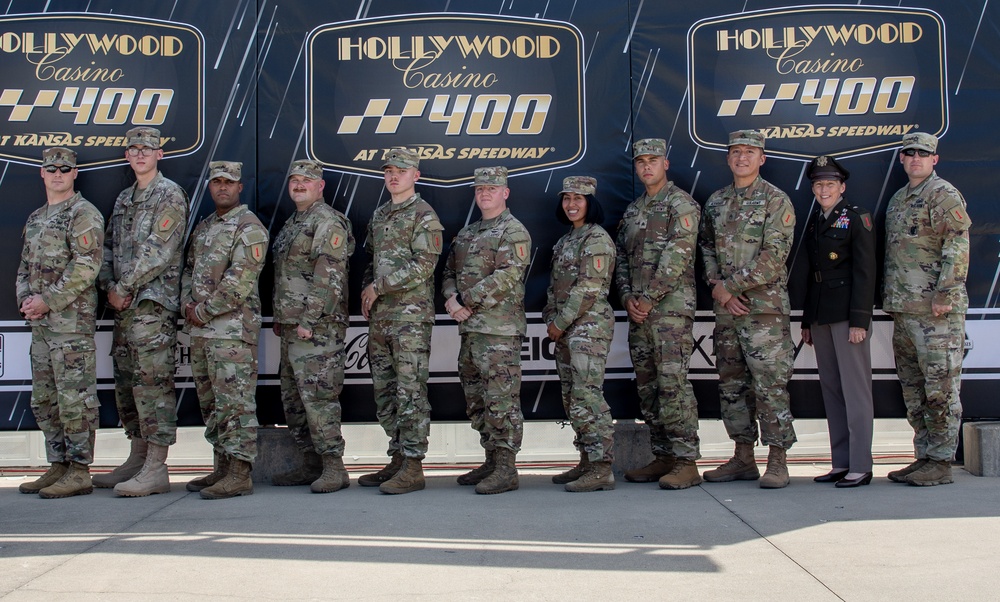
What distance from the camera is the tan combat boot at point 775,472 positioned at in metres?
5.34

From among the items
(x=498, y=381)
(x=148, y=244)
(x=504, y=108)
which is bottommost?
(x=498, y=381)

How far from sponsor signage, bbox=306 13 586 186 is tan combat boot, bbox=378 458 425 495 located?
1943 millimetres

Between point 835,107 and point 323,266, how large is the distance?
3.65m

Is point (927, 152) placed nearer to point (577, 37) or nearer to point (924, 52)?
point (924, 52)

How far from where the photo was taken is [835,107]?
19.8 feet

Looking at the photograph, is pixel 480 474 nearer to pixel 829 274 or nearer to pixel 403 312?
pixel 403 312

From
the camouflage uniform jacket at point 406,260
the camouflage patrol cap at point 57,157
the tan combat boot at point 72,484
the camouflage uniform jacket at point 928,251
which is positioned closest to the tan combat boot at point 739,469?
the camouflage uniform jacket at point 928,251

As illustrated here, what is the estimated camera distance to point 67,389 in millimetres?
5402

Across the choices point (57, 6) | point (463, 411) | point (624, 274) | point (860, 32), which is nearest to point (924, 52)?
point (860, 32)

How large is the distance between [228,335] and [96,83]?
2266 millimetres

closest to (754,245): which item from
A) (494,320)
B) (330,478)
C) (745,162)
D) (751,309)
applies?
(751,309)

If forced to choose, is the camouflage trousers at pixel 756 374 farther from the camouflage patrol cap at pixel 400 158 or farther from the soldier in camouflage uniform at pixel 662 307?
the camouflage patrol cap at pixel 400 158

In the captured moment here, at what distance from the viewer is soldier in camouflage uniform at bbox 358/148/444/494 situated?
17.7 ft

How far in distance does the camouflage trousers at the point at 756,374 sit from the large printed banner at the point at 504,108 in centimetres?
40
